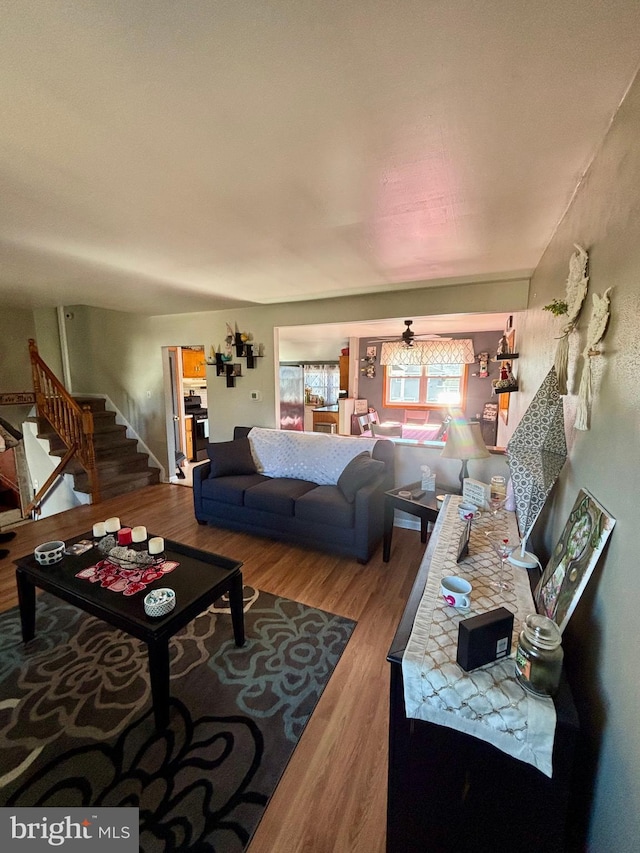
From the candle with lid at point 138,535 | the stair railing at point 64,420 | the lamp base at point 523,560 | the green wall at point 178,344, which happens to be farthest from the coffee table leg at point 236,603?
the stair railing at point 64,420

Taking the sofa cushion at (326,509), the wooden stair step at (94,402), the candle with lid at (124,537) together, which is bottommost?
the sofa cushion at (326,509)

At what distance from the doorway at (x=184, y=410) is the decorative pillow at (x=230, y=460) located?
71 cm

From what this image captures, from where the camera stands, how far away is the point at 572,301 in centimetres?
132

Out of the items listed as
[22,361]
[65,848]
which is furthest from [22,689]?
[22,361]

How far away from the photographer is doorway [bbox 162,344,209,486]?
5031 mm

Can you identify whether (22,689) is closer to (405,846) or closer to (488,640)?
(405,846)

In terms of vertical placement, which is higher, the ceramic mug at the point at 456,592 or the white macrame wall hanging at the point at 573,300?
the white macrame wall hanging at the point at 573,300

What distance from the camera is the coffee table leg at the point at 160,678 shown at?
143 centimetres

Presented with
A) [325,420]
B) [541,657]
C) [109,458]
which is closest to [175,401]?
[109,458]

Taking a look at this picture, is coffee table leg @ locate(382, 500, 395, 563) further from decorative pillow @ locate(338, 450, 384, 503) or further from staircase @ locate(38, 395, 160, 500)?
staircase @ locate(38, 395, 160, 500)

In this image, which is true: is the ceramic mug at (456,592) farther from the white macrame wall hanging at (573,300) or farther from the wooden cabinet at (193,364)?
the wooden cabinet at (193,364)

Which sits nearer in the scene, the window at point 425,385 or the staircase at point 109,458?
the staircase at point 109,458

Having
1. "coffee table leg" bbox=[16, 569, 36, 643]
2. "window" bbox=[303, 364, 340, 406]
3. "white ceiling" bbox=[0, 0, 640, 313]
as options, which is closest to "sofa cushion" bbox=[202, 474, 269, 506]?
"coffee table leg" bbox=[16, 569, 36, 643]

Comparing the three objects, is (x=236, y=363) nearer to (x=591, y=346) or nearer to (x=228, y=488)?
(x=228, y=488)
